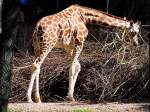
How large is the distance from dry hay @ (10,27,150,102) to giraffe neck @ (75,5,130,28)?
0.30m

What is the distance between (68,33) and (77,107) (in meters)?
1.46

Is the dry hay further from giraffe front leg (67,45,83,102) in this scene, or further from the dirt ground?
the dirt ground

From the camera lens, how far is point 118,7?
48.1ft

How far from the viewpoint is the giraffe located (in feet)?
36.0

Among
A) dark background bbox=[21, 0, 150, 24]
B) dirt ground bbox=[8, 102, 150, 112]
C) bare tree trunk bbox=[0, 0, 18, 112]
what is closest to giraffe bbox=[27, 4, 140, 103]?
dirt ground bbox=[8, 102, 150, 112]

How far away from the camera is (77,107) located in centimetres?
1059

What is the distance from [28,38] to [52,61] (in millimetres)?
1913

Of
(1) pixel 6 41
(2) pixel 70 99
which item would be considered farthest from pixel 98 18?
(1) pixel 6 41

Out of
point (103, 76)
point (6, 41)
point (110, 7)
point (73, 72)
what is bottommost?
point (103, 76)

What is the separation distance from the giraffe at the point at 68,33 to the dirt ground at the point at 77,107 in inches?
16.7

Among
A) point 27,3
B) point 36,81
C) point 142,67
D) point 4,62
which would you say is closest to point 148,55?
point 142,67

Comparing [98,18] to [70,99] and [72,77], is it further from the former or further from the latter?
[70,99]

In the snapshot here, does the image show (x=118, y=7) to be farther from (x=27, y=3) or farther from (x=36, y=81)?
(x=36, y=81)

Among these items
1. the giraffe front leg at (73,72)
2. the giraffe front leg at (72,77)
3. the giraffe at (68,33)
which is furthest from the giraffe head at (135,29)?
the giraffe front leg at (72,77)
